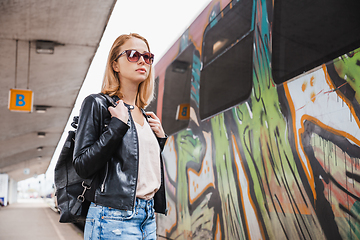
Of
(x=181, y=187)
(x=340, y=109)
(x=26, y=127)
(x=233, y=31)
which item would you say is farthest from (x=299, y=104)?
(x=26, y=127)

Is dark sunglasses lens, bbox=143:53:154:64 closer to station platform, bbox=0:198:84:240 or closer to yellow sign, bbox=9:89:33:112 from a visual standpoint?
station platform, bbox=0:198:84:240

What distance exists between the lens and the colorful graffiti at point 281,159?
5.97 ft

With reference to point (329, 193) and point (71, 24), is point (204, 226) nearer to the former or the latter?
point (329, 193)

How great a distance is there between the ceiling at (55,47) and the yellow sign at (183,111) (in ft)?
11.8

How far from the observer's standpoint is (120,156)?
55.4 inches

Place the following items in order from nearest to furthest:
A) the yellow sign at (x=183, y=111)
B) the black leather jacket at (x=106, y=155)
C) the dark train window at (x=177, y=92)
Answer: the black leather jacket at (x=106, y=155)
the yellow sign at (x=183, y=111)
the dark train window at (x=177, y=92)

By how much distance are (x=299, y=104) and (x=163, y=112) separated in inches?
128

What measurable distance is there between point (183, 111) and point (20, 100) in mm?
8279

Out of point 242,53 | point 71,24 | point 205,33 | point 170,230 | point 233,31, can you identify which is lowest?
point 170,230

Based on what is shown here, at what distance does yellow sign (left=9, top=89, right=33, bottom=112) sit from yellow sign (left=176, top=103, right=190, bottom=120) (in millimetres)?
7819

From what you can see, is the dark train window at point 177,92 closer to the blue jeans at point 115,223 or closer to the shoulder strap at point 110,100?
the shoulder strap at point 110,100

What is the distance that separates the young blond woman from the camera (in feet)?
4.40

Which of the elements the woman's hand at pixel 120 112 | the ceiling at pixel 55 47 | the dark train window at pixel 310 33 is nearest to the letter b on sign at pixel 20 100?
the ceiling at pixel 55 47

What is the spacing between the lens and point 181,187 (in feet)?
13.6
